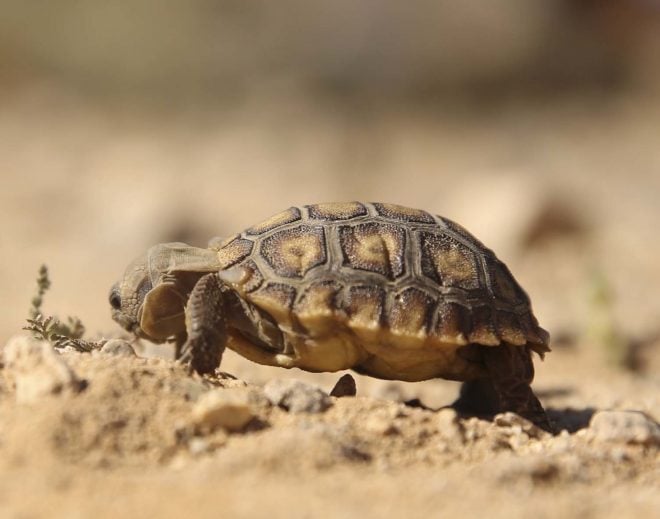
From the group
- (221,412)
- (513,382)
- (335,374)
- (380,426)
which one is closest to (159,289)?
(221,412)

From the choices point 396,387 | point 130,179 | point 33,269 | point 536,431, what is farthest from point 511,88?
point 536,431

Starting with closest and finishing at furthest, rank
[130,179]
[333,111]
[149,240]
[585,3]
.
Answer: [149,240], [130,179], [333,111], [585,3]

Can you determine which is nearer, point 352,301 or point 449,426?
point 449,426

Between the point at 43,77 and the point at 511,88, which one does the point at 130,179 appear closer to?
the point at 43,77

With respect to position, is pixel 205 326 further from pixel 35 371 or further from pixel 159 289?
pixel 35 371

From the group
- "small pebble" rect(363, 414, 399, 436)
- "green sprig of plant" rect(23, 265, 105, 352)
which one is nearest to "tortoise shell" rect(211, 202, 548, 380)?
"small pebble" rect(363, 414, 399, 436)

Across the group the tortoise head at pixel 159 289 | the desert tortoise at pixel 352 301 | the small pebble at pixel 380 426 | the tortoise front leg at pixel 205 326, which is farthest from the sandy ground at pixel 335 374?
the tortoise head at pixel 159 289

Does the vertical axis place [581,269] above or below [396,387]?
above
